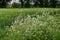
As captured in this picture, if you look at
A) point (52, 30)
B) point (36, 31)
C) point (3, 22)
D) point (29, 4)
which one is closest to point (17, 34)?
point (36, 31)

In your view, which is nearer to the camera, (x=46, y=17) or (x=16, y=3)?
(x=46, y=17)

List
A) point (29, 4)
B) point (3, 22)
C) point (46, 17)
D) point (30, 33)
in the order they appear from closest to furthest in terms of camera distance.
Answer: point (30, 33), point (46, 17), point (3, 22), point (29, 4)

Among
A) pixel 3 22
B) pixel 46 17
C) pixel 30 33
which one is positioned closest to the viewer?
pixel 30 33

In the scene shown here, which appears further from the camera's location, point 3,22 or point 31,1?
point 31,1

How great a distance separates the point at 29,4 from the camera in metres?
36.2

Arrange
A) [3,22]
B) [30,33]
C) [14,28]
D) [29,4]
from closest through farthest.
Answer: [30,33]
[14,28]
[3,22]
[29,4]

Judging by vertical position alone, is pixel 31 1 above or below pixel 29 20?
below

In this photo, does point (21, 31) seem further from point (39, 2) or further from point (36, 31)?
point (39, 2)

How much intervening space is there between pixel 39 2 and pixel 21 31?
27768 mm

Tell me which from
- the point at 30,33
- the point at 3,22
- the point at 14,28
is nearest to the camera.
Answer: the point at 30,33

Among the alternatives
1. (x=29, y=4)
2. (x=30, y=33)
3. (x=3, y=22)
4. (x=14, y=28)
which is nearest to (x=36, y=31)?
(x=30, y=33)

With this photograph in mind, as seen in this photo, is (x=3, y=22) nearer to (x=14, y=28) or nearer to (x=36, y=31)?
(x=14, y=28)

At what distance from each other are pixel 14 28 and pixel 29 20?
71cm

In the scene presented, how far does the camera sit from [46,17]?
10211 millimetres
